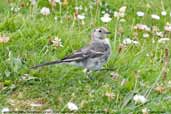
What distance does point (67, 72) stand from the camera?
7094mm

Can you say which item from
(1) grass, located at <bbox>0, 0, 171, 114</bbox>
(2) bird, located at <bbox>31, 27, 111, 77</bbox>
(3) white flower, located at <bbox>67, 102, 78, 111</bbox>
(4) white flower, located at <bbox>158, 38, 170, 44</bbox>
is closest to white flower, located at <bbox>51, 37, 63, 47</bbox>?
(1) grass, located at <bbox>0, 0, 171, 114</bbox>

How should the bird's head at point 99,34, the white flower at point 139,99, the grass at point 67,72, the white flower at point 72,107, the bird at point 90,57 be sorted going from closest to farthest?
the white flower at point 72,107, the white flower at point 139,99, the grass at point 67,72, the bird at point 90,57, the bird's head at point 99,34

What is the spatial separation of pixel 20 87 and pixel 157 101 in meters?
1.39

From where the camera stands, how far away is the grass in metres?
6.57

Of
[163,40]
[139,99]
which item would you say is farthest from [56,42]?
[163,40]

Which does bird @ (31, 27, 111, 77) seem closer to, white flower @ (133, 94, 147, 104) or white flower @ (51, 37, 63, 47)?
white flower @ (51, 37, 63, 47)

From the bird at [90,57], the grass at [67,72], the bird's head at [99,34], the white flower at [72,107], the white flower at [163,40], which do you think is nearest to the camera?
the white flower at [72,107]

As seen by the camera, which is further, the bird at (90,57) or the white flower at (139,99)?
the bird at (90,57)

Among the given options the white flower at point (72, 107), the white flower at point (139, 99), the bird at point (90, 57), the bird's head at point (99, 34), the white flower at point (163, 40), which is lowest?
the white flower at point (163, 40)

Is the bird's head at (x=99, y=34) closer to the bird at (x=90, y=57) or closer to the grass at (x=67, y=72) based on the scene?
the bird at (x=90, y=57)

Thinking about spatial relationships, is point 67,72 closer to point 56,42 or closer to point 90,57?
point 90,57

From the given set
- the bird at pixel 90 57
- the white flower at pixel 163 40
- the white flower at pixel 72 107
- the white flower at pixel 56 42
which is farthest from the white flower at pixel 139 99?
the white flower at pixel 163 40

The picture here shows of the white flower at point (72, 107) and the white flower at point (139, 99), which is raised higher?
the white flower at point (72, 107)

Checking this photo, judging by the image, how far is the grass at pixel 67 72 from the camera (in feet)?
21.6
